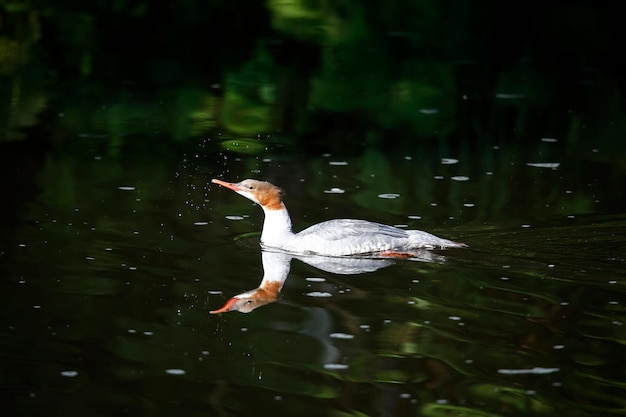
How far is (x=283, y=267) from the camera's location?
963 cm

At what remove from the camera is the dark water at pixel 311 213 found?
7.38 metres

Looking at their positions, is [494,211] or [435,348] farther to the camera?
[494,211]

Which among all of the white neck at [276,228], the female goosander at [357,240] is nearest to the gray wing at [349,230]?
the female goosander at [357,240]

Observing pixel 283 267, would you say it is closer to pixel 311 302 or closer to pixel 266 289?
pixel 266 289

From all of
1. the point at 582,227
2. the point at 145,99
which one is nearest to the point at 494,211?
the point at 582,227

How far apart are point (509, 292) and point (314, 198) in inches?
130

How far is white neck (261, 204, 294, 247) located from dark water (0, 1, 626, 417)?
19 centimetres

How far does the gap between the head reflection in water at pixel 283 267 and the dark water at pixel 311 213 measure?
0.05 meters

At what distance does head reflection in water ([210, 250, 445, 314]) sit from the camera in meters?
8.77

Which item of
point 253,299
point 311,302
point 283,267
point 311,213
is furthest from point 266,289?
point 311,213

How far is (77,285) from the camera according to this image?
350 inches

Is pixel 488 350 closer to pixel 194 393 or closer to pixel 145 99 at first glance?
pixel 194 393

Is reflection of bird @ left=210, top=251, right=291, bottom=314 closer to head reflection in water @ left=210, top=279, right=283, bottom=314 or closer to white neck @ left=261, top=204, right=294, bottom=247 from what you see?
head reflection in water @ left=210, top=279, right=283, bottom=314

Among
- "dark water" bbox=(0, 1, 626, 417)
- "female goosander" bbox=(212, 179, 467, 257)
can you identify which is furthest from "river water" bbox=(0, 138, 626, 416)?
"female goosander" bbox=(212, 179, 467, 257)
